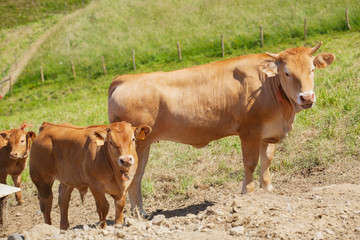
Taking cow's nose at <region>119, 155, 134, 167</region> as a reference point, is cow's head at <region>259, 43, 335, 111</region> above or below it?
above

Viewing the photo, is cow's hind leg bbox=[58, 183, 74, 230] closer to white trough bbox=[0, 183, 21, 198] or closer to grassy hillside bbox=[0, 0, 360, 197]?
white trough bbox=[0, 183, 21, 198]

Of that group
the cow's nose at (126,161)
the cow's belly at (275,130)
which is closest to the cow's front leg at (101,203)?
the cow's nose at (126,161)

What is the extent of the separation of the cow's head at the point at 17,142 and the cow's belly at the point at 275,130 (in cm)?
593

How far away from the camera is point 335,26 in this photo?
32.4 m

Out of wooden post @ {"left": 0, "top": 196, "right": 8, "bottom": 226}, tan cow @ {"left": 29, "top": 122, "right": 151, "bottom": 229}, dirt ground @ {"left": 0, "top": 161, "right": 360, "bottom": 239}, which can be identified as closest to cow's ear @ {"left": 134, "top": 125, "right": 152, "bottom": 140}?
tan cow @ {"left": 29, "top": 122, "right": 151, "bottom": 229}

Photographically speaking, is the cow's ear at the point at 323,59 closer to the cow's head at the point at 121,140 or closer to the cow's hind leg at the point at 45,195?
the cow's head at the point at 121,140

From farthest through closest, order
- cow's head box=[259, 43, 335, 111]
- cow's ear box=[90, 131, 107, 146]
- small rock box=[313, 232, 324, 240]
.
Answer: cow's ear box=[90, 131, 107, 146]
cow's head box=[259, 43, 335, 111]
small rock box=[313, 232, 324, 240]

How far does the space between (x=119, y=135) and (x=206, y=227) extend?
2.14 meters

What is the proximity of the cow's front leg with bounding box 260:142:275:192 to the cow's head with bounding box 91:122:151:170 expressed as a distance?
2.57m

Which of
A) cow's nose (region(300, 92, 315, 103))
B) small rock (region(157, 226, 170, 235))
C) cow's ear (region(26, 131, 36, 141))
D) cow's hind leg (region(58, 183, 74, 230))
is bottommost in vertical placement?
cow's hind leg (region(58, 183, 74, 230))

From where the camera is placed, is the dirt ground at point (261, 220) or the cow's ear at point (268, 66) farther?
the cow's ear at point (268, 66)

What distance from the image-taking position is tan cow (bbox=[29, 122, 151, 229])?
737 centimetres

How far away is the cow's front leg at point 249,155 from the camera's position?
26.5 ft

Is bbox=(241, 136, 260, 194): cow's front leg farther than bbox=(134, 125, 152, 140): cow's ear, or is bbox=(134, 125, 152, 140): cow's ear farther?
bbox=(241, 136, 260, 194): cow's front leg
